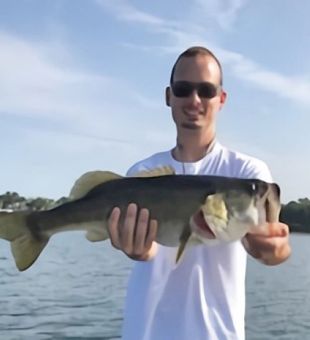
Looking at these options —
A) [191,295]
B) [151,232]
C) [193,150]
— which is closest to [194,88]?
[193,150]

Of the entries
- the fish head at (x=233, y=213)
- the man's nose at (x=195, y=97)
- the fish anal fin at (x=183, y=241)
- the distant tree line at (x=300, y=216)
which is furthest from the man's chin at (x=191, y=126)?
the distant tree line at (x=300, y=216)

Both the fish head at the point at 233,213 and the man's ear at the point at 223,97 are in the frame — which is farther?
the man's ear at the point at 223,97

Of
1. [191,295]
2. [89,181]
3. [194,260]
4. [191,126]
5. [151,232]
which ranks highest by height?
[191,126]

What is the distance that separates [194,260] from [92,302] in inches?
820

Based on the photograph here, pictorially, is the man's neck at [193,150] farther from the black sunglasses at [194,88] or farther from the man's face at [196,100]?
the black sunglasses at [194,88]

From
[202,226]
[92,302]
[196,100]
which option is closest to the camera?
[202,226]

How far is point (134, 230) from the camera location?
3934 millimetres

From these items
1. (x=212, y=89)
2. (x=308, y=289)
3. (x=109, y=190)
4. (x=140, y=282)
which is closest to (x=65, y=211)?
(x=109, y=190)

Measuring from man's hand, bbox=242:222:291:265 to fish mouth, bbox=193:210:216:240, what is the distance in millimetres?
226

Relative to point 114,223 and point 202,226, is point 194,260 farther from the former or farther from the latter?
point 114,223

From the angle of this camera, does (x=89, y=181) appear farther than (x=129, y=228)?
Yes

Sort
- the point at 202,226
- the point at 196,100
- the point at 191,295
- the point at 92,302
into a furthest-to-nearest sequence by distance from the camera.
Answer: the point at 92,302 → the point at 196,100 → the point at 191,295 → the point at 202,226

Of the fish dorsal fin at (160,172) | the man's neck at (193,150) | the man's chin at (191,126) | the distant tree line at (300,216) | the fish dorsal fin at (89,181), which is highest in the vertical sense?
the distant tree line at (300,216)

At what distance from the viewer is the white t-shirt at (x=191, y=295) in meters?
3.99
